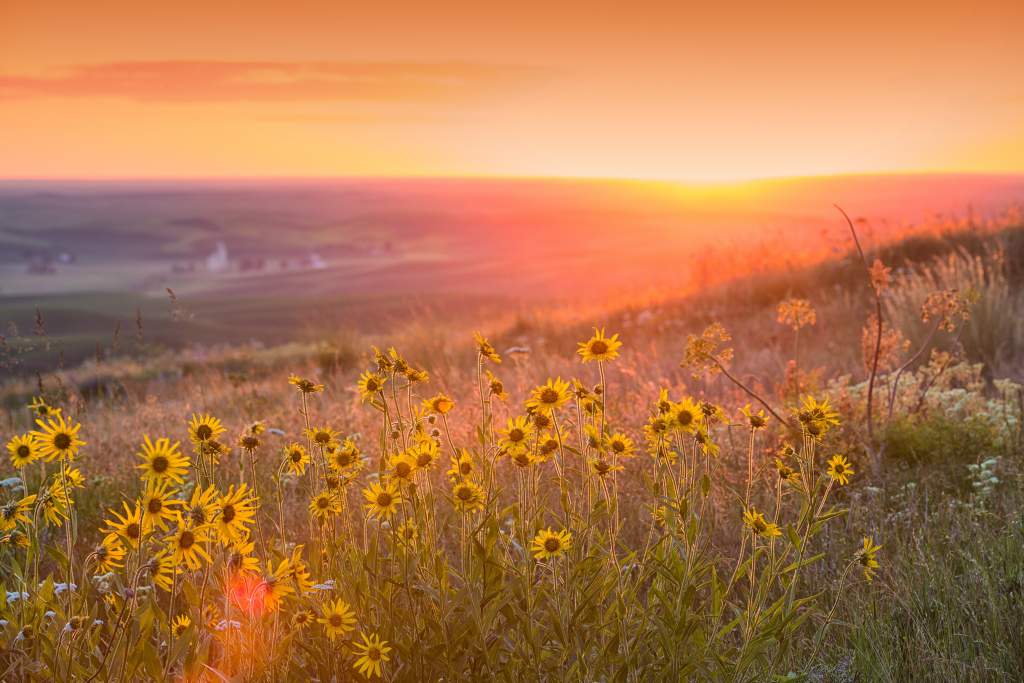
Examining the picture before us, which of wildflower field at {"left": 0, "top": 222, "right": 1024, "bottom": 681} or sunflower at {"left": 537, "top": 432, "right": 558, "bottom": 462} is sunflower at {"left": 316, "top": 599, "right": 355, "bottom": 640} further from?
sunflower at {"left": 537, "top": 432, "right": 558, "bottom": 462}

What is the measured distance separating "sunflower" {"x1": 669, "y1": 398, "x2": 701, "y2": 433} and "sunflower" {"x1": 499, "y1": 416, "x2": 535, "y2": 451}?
0.37m

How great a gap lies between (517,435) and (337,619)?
25.6 inches

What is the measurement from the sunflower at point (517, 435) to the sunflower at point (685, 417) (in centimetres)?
37

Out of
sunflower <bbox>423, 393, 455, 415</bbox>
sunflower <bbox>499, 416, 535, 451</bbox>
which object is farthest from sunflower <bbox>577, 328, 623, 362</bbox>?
sunflower <bbox>423, 393, 455, 415</bbox>

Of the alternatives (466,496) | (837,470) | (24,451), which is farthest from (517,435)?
(24,451)

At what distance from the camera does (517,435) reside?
7.06 ft

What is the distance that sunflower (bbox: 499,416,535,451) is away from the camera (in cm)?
211

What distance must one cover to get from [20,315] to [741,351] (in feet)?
202

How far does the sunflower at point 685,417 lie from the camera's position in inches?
84.5

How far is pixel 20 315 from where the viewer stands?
58.4 m

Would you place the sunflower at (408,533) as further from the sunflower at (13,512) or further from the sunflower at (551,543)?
the sunflower at (13,512)

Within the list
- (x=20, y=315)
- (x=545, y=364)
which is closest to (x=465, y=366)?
(x=545, y=364)

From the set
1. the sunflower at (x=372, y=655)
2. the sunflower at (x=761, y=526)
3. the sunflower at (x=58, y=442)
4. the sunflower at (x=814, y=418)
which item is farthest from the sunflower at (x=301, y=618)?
the sunflower at (x=814, y=418)

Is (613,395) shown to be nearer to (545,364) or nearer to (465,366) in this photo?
(545,364)
